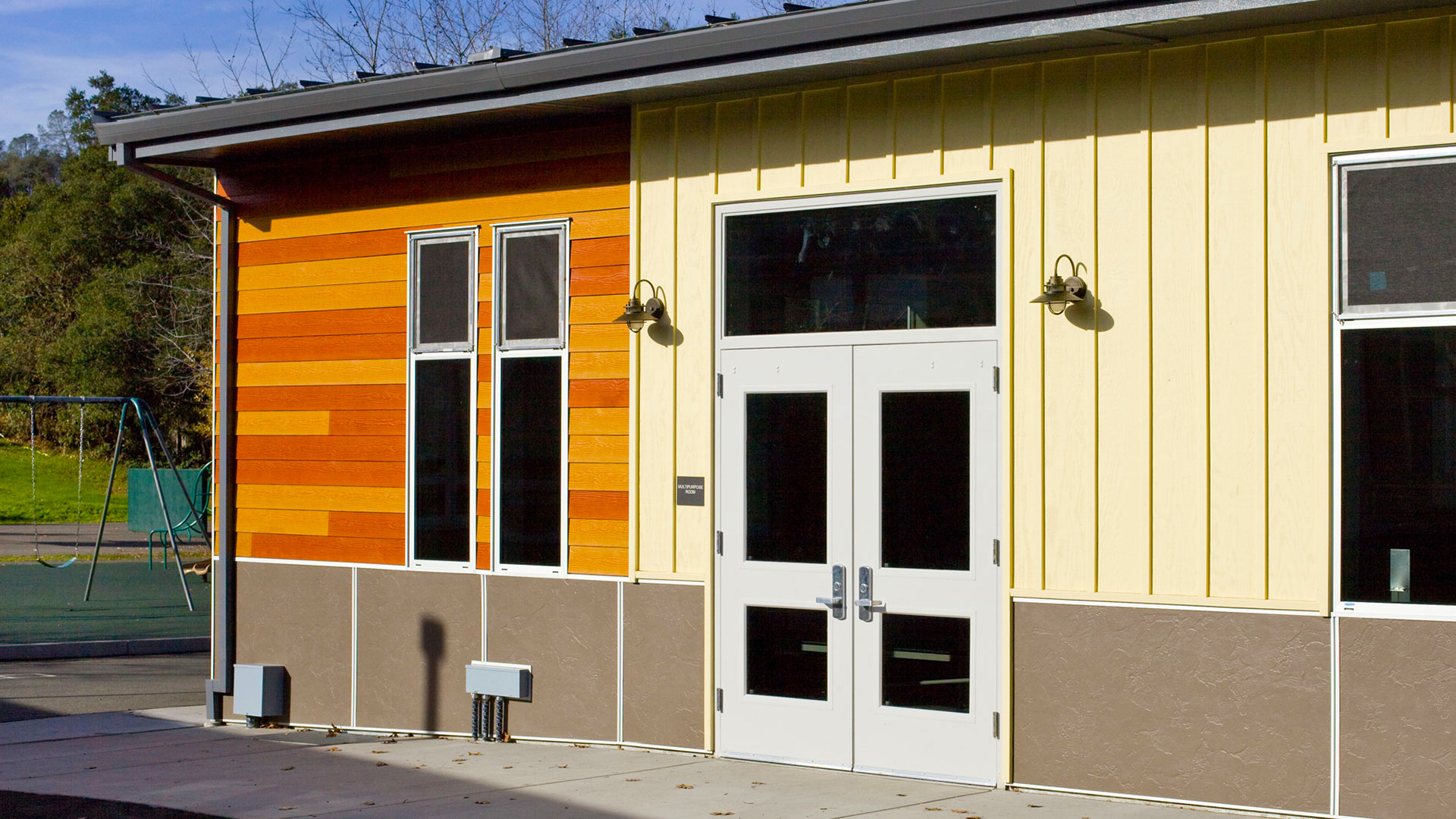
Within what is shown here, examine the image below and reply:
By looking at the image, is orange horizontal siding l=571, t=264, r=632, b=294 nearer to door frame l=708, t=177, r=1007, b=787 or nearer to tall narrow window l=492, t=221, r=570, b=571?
tall narrow window l=492, t=221, r=570, b=571

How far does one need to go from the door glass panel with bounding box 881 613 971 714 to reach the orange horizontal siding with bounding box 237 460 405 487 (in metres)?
3.78

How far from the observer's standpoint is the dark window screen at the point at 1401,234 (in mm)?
6363

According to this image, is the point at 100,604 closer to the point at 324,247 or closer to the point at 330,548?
the point at 330,548

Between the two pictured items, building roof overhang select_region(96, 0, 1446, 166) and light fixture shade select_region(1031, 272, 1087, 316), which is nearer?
building roof overhang select_region(96, 0, 1446, 166)

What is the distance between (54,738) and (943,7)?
317 inches

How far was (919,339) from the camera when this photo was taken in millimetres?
7672

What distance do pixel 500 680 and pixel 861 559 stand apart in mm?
2714

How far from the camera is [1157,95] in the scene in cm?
703

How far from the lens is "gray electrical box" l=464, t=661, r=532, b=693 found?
29.1 feet

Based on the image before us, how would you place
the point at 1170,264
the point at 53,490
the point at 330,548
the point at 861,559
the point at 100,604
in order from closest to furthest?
the point at 1170,264, the point at 861,559, the point at 330,548, the point at 100,604, the point at 53,490

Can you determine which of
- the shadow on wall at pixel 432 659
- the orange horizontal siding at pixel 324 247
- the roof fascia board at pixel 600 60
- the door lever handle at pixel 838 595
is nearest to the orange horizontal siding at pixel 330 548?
the shadow on wall at pixel 432 659

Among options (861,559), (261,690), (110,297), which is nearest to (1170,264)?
(861,559)

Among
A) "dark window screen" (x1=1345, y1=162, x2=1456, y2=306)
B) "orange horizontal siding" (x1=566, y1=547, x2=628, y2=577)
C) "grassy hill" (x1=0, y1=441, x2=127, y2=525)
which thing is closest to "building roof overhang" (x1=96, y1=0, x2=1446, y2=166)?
"dark window screen" (x1=1345, y1=162, x2=1456, y2=306)

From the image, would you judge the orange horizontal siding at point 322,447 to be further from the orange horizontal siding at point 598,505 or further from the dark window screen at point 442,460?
the orange horizontal siding at point 598,505
